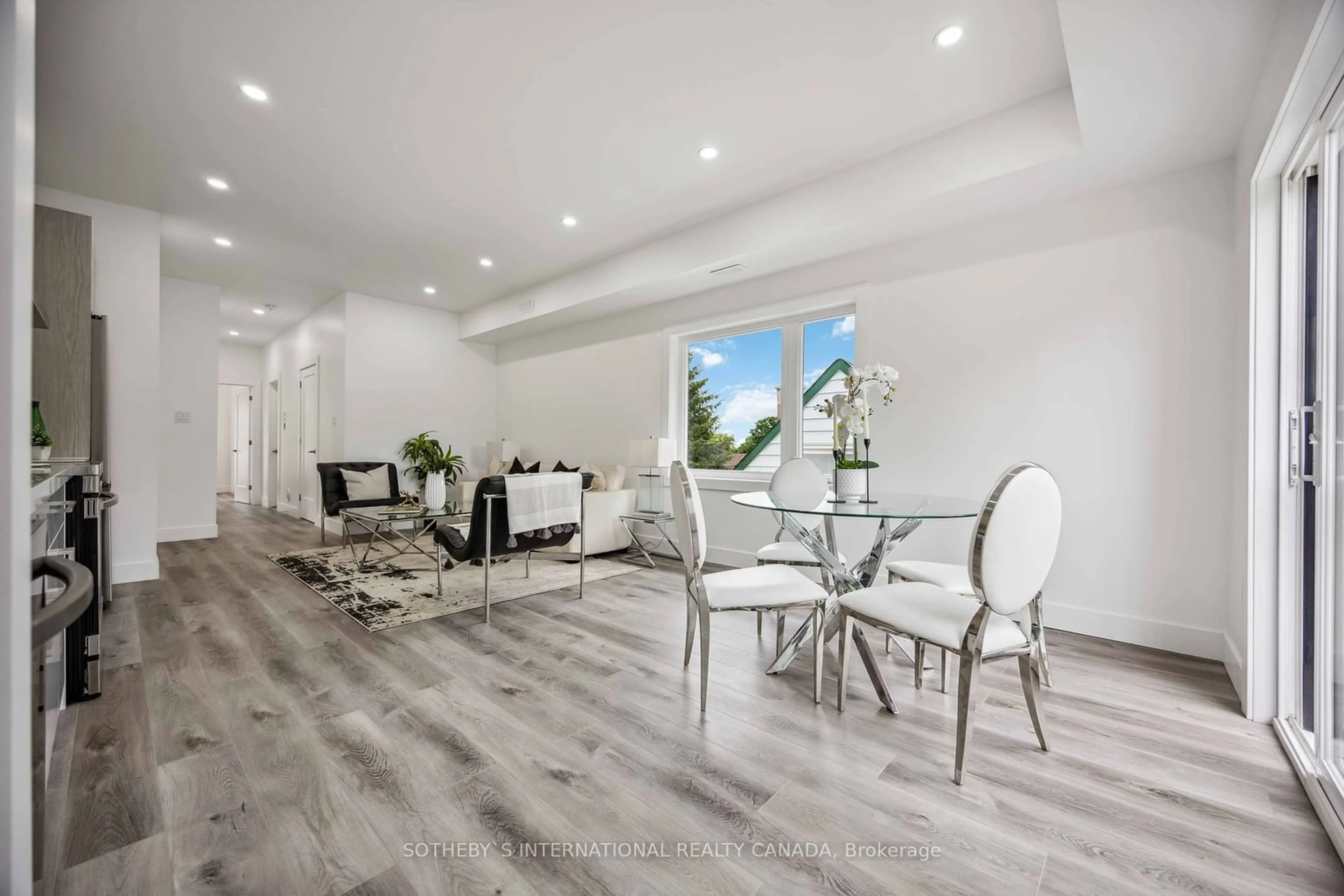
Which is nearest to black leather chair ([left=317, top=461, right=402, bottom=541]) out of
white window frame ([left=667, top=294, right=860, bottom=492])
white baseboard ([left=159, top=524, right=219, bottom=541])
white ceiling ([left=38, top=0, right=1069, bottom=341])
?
white baseboard ([left=159, top=524, right=219, bottom=541])

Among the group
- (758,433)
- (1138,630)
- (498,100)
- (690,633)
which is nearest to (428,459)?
(758,433)

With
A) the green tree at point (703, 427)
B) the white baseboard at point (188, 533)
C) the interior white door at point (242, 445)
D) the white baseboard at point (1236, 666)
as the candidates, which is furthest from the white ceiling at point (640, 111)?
the interior white door at point (242, 445)

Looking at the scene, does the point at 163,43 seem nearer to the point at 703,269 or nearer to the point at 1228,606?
the point at 703,269

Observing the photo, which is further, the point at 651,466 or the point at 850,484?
the point at 651,466

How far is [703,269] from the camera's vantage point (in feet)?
13.9

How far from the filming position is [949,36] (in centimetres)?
225

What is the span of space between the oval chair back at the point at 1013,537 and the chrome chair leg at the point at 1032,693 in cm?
19

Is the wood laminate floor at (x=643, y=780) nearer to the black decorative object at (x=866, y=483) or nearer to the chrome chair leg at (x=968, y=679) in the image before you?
the chrome chair leg at (x=968, y=679)

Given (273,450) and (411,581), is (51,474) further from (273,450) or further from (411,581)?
(273,450)

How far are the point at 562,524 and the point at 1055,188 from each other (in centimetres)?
339

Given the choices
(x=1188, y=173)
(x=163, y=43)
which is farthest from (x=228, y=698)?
(x=1188, y=173)

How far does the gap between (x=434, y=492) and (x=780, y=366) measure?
3.11 metres

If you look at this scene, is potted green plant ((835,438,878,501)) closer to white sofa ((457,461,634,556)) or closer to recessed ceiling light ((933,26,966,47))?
recessed ceiling light ((933,26,966,47))

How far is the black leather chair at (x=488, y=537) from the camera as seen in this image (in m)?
3.20
